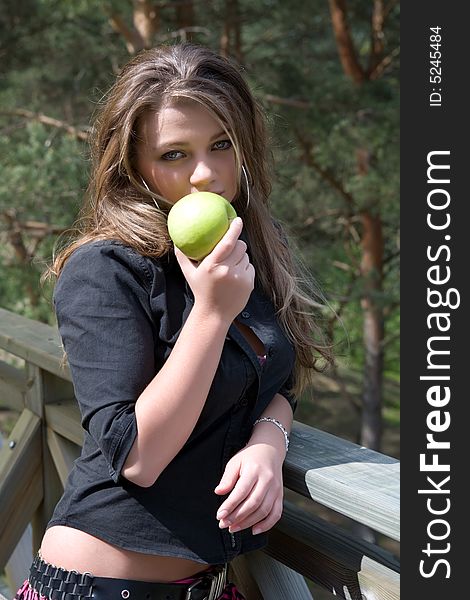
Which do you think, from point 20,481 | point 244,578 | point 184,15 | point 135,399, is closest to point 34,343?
point 20,481

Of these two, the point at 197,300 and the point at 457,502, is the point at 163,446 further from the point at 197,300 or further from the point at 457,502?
the point at 457,502

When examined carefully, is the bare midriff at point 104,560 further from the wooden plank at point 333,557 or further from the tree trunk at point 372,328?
the tree trunk at point 372,328

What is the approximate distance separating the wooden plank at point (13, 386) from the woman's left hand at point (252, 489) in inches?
42.2

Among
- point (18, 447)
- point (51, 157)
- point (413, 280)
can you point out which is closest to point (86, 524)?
point (413, 280)

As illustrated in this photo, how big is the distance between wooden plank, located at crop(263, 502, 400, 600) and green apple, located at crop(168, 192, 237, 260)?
528mm

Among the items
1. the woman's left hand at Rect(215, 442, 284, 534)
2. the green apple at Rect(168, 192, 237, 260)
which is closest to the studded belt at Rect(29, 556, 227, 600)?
the woman's left hand at Rect(215, 442, 284, 534)

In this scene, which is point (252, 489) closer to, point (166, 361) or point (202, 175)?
Result: point (166, 361)

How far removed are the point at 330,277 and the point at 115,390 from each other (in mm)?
8689

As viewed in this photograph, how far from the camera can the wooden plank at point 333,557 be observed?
51.7 inches

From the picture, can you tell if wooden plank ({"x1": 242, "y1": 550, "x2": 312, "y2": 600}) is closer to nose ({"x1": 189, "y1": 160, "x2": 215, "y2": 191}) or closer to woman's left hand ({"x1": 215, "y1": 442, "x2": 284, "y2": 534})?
woman's left hand ({"x1": 215, "y1": 442, "x2": 284, "y2": 534})

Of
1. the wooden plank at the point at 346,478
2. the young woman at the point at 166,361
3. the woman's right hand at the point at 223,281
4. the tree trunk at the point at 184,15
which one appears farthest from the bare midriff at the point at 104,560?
the tree trunk at the point at 184,15

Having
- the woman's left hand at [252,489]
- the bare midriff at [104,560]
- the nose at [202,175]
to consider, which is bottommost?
the bare midriff at [104,560]

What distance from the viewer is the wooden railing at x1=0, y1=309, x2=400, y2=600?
127 cm

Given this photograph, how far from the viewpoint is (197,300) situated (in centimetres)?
122
